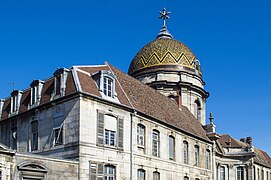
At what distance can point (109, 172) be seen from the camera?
2509cm

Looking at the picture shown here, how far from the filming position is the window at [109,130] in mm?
24812

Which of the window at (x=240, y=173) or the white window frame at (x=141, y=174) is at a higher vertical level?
the white window frame at (x=141, y=174)

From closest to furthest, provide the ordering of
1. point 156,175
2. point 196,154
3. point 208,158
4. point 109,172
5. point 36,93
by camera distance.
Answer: point 109,172 < point 36,93 < point 156,175 < point 196,154 < point 208,158

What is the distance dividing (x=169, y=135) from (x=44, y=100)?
9.40 metres

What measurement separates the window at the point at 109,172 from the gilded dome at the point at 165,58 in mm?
21703

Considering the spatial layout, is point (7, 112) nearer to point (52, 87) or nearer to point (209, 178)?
point (52, 87)

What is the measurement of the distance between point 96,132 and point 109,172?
97.1 inches

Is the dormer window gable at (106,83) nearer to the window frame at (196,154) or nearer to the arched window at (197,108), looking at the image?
the window frame at (196,154)

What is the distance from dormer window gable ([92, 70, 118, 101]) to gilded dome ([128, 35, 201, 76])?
19248 mm

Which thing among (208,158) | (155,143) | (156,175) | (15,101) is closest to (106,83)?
(155,143)

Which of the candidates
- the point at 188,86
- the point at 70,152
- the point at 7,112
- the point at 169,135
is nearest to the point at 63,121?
the point at 70,152

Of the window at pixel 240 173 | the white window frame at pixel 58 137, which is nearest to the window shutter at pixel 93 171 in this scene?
the white window frame at pixel 58 137

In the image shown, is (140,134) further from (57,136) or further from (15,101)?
(15,101)

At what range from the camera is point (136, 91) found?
30.6 meters
